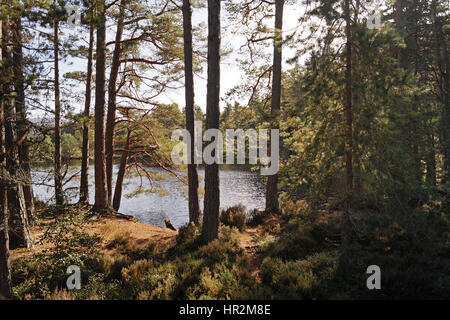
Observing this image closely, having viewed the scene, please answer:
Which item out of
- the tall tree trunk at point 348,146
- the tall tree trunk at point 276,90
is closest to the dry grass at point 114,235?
the tall tree trunk at point 276,90

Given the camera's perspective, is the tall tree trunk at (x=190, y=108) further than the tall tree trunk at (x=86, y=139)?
No

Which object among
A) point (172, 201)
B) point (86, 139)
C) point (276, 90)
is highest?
point (276, 90)

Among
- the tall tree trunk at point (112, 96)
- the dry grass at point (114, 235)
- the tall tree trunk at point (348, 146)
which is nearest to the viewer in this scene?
the tall tree trunk at point (348, 146)

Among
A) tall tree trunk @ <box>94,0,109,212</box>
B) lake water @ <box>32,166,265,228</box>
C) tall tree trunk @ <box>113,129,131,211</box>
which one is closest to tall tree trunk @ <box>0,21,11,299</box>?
tall tree trunk @ <box>94,0,109,212</box>

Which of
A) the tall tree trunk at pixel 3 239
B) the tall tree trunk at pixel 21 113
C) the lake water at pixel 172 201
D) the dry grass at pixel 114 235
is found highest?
the tall tree trunk at pixel 21 113

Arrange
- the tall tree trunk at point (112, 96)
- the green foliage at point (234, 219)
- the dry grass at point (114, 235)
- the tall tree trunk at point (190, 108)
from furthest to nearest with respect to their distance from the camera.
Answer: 1. the tall tree trunk at point (112, 96)
2. the green foliage at point (234, 219)
3. the tall tree trunk at point (190, 108)
4. the dry grass at point (114, 235)

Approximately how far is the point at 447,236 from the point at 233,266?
4.92 meters

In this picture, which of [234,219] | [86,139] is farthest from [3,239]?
[86,139]

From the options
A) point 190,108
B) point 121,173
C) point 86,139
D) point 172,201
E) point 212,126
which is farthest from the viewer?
point 172,201

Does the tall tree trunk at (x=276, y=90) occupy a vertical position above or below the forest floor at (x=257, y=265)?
above

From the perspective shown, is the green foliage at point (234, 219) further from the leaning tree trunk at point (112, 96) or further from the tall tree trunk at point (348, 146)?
the leaning tree trunk at point (112, 96)

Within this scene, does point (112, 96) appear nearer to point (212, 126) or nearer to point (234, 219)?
point (212, 126)
